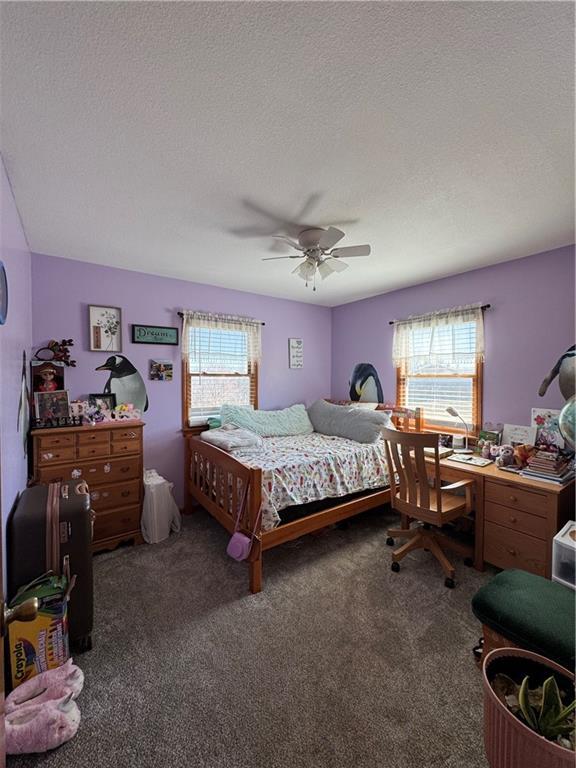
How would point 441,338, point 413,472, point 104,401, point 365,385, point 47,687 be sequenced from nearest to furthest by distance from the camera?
point 47,687 < point 413,472 < point 104,401 < point 441,338 < point 365,385

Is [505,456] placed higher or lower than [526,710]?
higher

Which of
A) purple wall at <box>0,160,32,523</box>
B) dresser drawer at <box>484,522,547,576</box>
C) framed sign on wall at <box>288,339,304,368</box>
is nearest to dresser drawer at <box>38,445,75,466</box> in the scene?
purple wall at <box>0,160,32,523</box>

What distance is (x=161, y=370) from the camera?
3412 millimetres

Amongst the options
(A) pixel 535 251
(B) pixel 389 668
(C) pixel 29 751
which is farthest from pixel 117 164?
(A) pixel 535 251

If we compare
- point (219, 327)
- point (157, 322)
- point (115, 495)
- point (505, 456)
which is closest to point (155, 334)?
point (157, 322)

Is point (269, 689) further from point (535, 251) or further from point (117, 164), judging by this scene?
point (535, 251)

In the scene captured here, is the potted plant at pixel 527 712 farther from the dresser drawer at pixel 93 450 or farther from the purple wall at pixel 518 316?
the dresser drawer at pixel 93 450

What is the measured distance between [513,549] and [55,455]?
347 cm

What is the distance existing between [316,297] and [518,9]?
3345mm

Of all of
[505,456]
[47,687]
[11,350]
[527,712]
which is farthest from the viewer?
[505,456]

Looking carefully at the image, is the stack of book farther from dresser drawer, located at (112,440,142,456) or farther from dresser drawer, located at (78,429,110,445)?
dresser drawer, located at (78,429,110,445)

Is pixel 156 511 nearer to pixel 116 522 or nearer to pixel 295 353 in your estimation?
pixel 116 522

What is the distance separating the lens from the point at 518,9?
0.93 meters

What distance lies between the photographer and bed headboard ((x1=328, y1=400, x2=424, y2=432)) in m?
3.59
